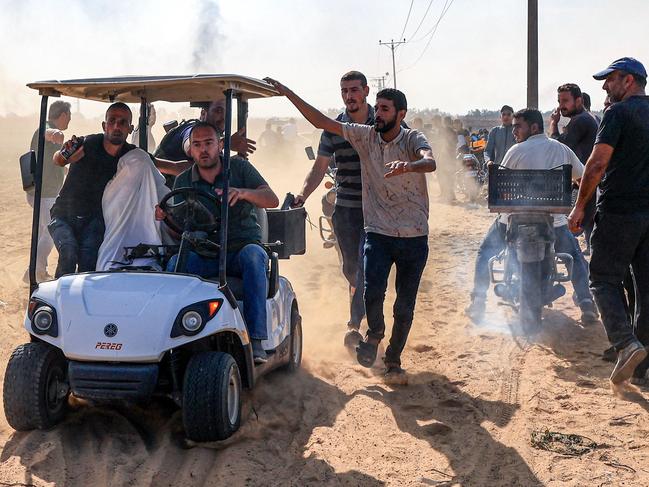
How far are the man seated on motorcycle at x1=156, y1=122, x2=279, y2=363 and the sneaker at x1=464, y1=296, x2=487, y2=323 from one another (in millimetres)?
3067

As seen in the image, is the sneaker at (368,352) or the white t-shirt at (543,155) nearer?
the sneaker at (368,352)

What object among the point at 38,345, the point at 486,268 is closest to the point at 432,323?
the point at 486,268

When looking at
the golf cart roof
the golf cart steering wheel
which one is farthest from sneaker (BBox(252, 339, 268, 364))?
the golf cart roof

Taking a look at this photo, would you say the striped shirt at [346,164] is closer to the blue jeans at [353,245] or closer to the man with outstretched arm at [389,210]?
the blue jeans at [353,245]

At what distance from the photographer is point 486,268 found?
26.9 ft

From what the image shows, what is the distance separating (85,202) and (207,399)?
8.93 feet

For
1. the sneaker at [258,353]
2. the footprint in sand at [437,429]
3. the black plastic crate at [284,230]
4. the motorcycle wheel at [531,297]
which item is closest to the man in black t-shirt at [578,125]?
the motorcycle wheel at [531,297]

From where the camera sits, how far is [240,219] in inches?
223

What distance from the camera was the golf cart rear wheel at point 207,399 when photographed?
4602 mm

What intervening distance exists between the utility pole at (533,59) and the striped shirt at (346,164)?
34.3 feet

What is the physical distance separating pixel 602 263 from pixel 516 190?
4.68 ft

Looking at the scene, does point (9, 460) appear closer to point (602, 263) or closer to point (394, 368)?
point (394, 368)

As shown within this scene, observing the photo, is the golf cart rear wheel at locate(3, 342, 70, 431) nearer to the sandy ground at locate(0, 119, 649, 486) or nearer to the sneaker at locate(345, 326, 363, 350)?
the sandy ground at locate(0, 119, 649, 486)

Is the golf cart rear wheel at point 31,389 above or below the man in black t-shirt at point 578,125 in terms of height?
below
